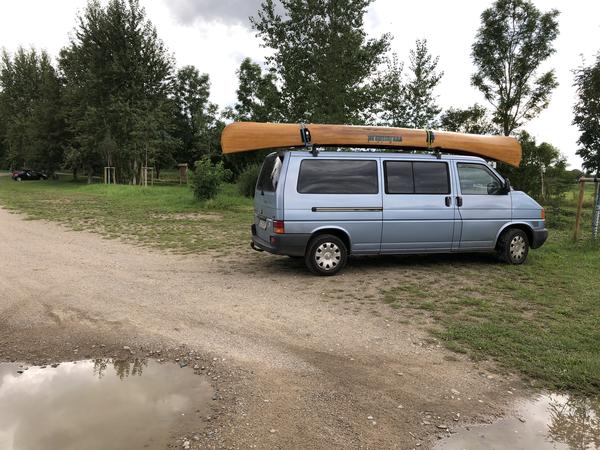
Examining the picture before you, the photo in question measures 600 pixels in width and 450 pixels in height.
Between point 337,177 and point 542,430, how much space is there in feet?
15.9

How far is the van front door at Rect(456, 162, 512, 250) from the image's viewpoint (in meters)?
7.99

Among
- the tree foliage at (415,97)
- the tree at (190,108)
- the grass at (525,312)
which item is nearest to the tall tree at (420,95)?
the tree foliage at (415,97)

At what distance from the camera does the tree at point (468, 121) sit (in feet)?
75.4

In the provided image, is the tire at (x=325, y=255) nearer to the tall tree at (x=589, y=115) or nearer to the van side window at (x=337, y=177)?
the van side window at (x=337, y=177)

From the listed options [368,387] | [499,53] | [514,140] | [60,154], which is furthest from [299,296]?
[60,154]

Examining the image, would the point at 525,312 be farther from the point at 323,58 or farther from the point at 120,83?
the point at 120,83

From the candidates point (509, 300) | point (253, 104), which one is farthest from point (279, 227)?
point (253, 104)

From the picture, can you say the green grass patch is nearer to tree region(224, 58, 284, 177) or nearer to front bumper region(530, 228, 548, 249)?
Result: front bumper region(530, 228, 548, 249)

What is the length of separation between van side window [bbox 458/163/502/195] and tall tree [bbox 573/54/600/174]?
13.9 metres

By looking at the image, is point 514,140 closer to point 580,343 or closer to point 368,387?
point 580,343

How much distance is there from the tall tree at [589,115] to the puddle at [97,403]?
20.5 m

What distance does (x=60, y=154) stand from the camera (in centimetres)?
4322

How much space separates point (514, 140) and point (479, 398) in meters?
6.72

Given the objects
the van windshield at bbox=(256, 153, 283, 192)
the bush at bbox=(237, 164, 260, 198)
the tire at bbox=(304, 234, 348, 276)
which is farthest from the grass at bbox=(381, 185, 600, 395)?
the bush at bbox=(237, 164, 260, 198)
